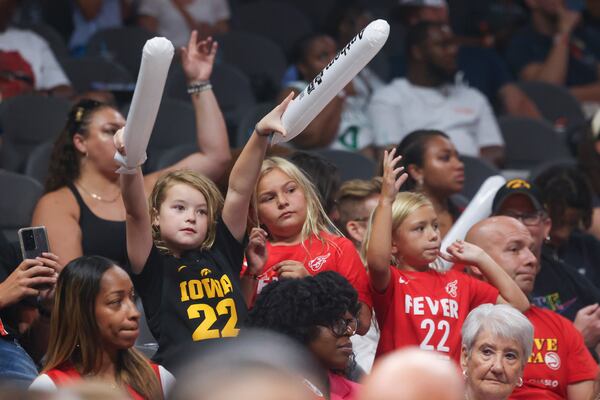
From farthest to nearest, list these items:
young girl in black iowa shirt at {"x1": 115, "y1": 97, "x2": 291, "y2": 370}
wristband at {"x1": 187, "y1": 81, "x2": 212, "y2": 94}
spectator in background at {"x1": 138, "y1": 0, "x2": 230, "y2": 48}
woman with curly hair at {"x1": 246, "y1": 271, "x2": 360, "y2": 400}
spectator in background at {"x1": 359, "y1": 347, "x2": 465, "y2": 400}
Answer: spectator in background at {"x1": 138, "y1": 0, "x2": 230, "y2": 48} < wristband at {"x1": 187, "y1": 81, "x2": 212, "y2": 94} < young girl in black iowa shirt at {"x1": 115, "y1": 97, "x2": 291, "y2": 370} < woman with curly hair at {"x1": 246, "y1": 271, "x2": 360, "y2": 400} < spectator in background at {"x1": 359, "y1": 347, "x2": 465, "y2": 400}

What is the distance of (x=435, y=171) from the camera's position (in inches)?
225

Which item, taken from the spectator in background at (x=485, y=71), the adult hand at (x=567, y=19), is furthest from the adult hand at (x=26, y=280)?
the adult hand at (x=567, y=19)

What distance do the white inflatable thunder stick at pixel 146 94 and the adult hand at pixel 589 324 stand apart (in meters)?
2.07

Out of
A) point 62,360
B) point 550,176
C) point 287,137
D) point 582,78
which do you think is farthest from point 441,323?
point 582,78

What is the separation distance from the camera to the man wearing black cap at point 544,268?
206 inches

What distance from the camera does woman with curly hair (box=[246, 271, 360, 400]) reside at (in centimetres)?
371

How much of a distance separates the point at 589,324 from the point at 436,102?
266cm

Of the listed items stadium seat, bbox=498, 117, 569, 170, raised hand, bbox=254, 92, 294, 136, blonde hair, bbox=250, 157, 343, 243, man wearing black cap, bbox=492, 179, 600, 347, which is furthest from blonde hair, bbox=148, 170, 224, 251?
stadium seat, bbox=498, 117, 569, 170

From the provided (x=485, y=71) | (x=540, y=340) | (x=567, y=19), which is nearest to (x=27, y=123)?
(x=540, y=340)

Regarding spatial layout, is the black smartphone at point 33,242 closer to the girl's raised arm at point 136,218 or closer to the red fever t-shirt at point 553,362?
the girl's raised arm at point 136,218

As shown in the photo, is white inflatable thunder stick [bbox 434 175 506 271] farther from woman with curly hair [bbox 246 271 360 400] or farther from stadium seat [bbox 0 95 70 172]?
stadium seat [bbox 0 95 70 172]

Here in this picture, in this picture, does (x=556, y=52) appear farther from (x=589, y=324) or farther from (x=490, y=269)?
(x=490, y=269)

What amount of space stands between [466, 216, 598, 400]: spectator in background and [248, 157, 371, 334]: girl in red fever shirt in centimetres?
67

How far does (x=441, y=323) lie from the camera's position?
14.5ft
